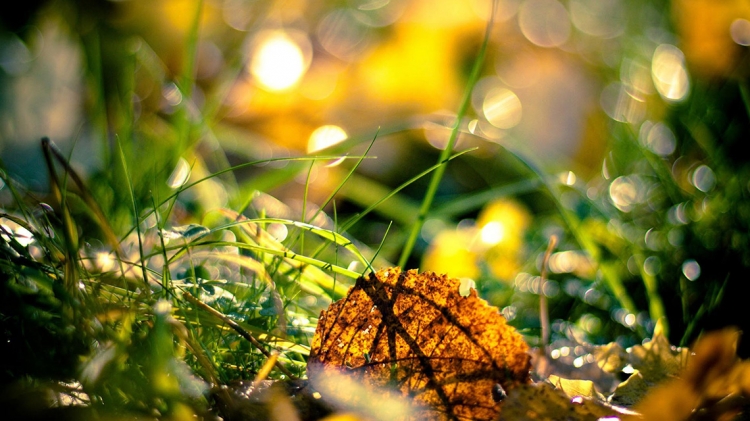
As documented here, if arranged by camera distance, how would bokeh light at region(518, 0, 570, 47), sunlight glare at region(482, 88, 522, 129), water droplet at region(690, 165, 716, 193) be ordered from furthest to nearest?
bokeh light at region(518, 0, 570, 47) → sunlight glare at region(482, 88, 522, 129) → water droplet at region(690, 165, 716, 193)

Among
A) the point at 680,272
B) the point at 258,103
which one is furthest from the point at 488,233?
the point at 258,103

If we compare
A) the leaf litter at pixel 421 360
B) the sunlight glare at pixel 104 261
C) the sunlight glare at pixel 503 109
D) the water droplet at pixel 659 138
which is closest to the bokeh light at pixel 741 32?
the water droplet at pixel 659 138

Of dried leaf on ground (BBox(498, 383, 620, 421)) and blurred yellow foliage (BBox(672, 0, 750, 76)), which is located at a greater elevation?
blurred yellow foliage (BBox(672, 0, 750, 76))

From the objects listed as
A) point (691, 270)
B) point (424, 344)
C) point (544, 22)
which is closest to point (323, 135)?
point (691, 270)

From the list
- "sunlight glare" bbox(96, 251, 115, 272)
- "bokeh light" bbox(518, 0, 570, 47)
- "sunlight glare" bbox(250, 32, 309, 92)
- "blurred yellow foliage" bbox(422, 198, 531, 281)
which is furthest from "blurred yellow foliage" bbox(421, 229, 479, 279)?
"bokeh light" bbox(518, 0, 570, 47)

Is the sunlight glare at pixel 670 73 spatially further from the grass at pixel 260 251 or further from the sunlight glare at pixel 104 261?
the sunlight glare at pixel 104 261

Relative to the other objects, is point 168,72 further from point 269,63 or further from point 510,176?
point 510,176

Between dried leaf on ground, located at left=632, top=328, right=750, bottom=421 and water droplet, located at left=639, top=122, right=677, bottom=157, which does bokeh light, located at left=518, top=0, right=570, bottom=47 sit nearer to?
water droplet, located at left=639, top=122, right=677, bottom=157
